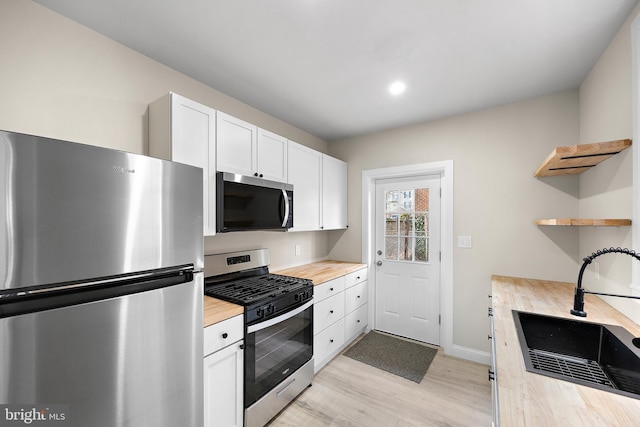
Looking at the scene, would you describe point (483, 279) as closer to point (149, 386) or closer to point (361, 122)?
point (361, 122)

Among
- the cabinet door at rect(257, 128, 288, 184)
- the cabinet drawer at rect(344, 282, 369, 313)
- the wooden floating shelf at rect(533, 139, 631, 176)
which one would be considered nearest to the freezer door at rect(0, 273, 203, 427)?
the cabinet door at rect(257, 128, 288, 184)

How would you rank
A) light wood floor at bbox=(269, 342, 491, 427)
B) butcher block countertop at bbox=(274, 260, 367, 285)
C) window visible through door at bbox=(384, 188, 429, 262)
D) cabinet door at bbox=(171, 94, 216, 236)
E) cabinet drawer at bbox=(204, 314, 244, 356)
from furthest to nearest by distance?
window visible through door at bbox=(384, 188, 429, 262), butcher block countertop at bbox=(274, 260, 367, 285), light wood floor at bbox=(269, 342, 491, 427), cabinet door at bbox=(171, 94, 216, 236), cabinet drawer at bbox=(204, 314, 244, 356)

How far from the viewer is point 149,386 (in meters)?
1.12

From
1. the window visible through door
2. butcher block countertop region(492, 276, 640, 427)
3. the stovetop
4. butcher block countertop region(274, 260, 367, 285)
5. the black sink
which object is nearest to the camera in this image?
butcher block countertop region(492, 276, 640, 427)

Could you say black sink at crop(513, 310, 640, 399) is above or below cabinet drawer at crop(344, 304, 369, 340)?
above

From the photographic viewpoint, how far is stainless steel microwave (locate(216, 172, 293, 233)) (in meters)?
1.87

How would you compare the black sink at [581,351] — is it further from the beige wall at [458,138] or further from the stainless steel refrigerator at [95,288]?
the stainless steel refrigerator at [95,288]

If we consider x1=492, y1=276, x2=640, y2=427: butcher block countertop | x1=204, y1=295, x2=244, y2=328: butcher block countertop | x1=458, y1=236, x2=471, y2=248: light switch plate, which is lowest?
x1=204, y1=295, x2=244, y2=328: butcher block countertop

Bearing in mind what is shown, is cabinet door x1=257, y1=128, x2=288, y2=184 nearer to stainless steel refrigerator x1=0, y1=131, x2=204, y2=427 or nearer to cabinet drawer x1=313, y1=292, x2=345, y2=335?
stainless steel refrigerator x1=0, y1=131, x2=204, y2=427

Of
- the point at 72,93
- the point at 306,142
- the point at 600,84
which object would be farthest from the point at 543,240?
the point at 72,93

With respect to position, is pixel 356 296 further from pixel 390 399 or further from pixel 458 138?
pixel 458 138

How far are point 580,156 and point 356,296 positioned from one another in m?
2.34

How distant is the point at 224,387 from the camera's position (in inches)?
60.9

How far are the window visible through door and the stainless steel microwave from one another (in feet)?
4.88
